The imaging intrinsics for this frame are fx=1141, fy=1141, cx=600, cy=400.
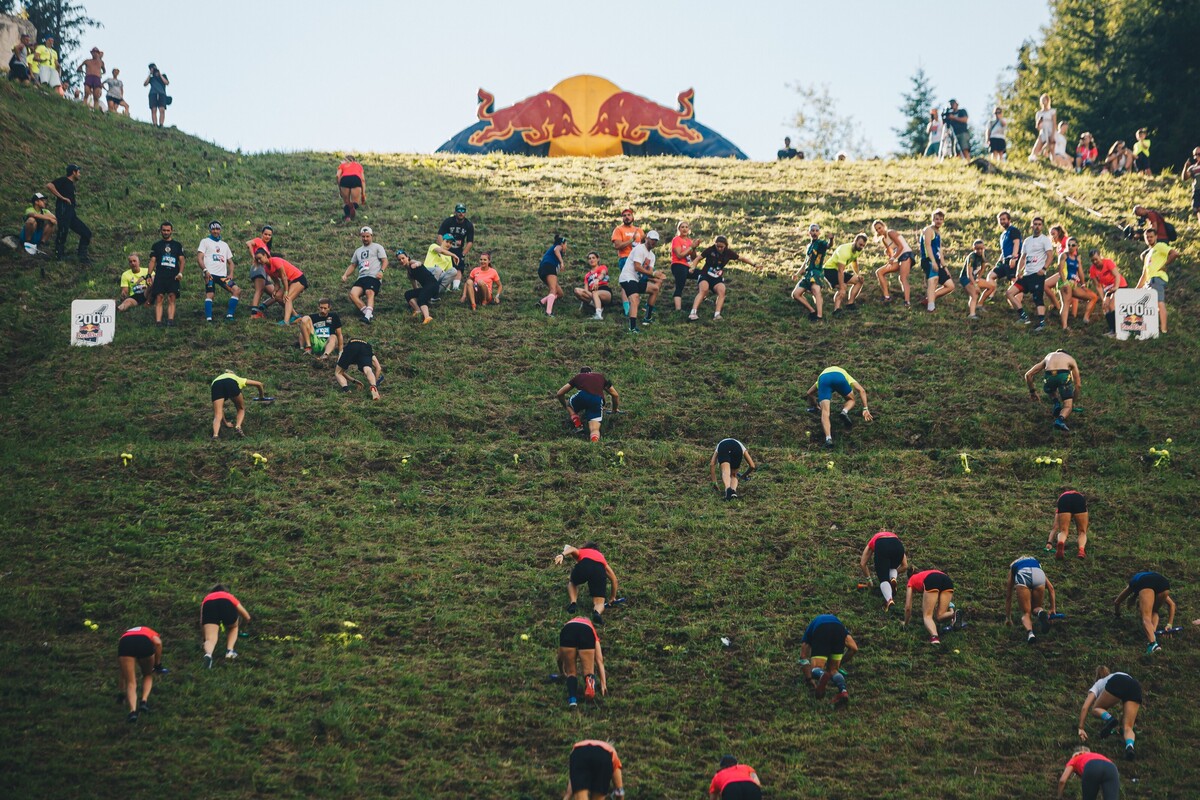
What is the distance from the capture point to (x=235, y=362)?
2400cm

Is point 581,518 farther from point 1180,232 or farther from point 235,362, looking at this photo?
point 1180,232

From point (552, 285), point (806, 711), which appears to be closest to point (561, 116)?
point (552, 285)

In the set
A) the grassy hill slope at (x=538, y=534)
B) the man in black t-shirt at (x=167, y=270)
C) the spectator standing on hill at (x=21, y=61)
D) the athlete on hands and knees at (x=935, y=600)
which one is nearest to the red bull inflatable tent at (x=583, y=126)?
the grassy hill slope at (x=538, y=534)

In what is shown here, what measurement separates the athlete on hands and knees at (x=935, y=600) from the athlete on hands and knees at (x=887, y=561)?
0.38m

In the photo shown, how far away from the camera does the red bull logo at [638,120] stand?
45.7 m

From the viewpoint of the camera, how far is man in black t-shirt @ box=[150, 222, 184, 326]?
82.4 feet

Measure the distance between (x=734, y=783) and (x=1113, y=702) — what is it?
5.16m

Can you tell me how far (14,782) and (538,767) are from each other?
18.2ft

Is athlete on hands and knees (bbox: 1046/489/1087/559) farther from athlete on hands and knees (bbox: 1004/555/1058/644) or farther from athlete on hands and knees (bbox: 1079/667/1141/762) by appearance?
athlete on hands and knees (bbox: 1079/667/1141/762)

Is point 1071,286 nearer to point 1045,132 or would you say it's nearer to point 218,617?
point 1045,132

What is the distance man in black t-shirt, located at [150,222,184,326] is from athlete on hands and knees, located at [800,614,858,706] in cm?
1714

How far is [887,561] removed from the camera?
53.8ft

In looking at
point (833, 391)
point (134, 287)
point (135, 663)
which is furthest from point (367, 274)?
point (135, 663)

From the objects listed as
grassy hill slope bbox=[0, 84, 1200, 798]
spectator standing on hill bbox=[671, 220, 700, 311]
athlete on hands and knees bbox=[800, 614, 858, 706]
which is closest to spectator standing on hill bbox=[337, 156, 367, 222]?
grassy hill slope bbox=[0, 84, 1200, 798]
